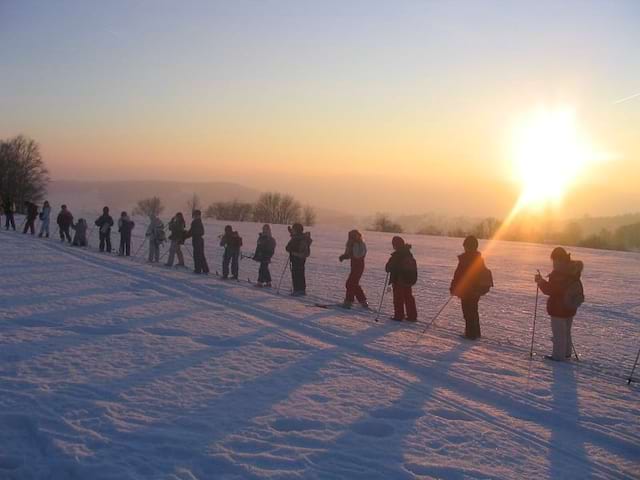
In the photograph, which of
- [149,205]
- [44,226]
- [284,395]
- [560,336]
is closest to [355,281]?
[560,336]

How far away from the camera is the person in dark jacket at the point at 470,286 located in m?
10.7

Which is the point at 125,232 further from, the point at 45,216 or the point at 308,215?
the point at 308,215

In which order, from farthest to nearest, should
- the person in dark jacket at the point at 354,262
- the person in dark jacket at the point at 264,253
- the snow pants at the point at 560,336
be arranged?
1. the person in dark jacket at the point at 264,253
2. the person in dark jacket at the point at 354,262
3. the snow pants at the point at 560,336

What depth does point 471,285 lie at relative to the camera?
10.7m

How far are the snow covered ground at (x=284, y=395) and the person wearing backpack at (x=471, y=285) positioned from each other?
0.39 metres

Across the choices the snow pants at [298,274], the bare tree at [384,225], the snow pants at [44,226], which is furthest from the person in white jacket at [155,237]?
the bare tree at [384,225]

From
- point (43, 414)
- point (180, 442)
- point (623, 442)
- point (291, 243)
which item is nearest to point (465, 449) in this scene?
point (623, 442)

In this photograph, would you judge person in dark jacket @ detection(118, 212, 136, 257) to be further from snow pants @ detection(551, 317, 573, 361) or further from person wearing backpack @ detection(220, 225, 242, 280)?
snow pants @ detection(551, 317, 573, 361)

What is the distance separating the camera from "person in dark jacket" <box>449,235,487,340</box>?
35.2ft

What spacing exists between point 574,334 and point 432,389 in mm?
7270

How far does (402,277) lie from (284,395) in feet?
20.2

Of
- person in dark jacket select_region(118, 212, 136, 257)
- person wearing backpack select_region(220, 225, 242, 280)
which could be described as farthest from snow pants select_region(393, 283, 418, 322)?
person in dark jacket select_region(118, 212, 136, 257)

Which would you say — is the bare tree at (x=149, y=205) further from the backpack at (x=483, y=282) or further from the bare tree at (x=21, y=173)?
the backpack at (x=483, y=282)

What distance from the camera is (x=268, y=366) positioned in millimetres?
7562
